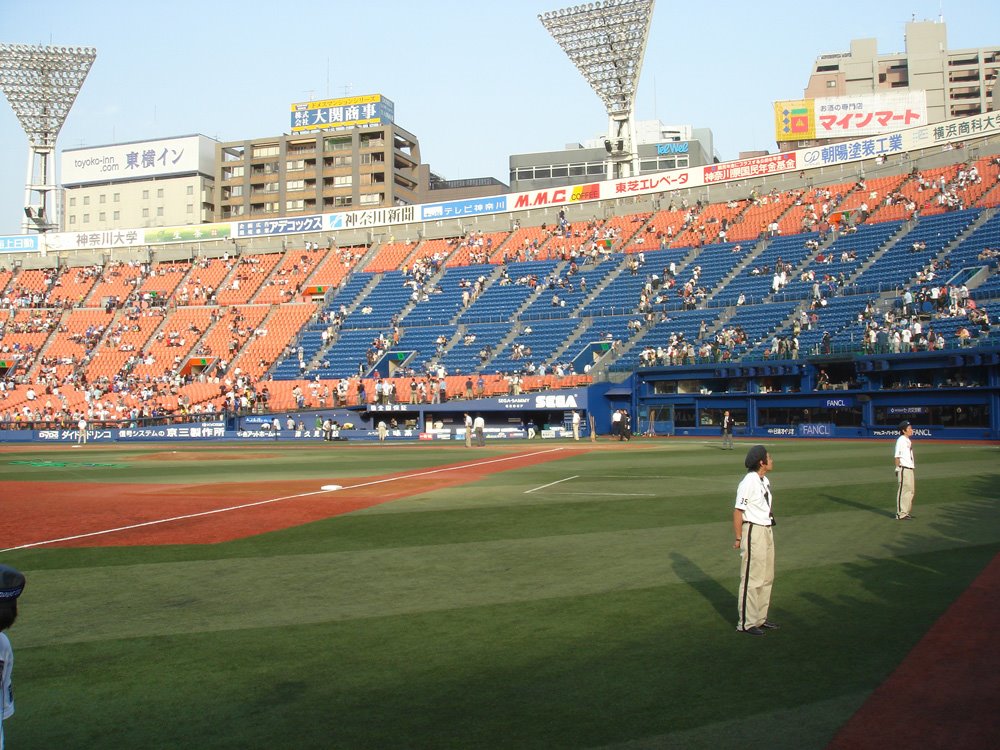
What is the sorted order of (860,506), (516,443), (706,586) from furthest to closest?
(516,443) → (860,506) → (706,586)

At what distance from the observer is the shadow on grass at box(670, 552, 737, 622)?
9.43m

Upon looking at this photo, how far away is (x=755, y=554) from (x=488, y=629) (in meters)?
2.83

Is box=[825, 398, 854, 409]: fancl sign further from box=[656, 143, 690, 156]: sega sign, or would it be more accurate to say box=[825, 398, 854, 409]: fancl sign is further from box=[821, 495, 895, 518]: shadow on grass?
box=[656, 143, 690, 156]: sega sign

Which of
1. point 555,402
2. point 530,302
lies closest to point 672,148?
point 530,302

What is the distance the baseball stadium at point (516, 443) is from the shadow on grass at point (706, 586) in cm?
8

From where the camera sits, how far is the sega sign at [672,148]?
103938 millimetres

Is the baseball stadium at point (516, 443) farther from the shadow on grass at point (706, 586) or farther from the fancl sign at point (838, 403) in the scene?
the fancl sign at point (838, 403)

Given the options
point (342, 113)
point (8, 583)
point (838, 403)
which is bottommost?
point (8, 583)

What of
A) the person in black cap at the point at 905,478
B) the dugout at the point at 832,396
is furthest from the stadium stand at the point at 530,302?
the person in black cap at the point at 905,478

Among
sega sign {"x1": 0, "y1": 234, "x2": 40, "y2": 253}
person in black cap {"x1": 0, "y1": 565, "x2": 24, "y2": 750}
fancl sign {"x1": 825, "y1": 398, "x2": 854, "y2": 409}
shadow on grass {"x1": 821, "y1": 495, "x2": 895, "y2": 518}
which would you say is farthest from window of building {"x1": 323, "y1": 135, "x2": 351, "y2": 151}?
person in black cap {"x1": 0, "y1": 565, "x2": 24, "y2": 750}

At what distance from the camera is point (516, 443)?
143ft

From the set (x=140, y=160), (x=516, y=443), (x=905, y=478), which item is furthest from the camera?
(x=140, y=160)

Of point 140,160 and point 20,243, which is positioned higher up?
point 140,160

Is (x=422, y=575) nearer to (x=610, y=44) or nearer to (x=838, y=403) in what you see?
(x=838, y=403)
